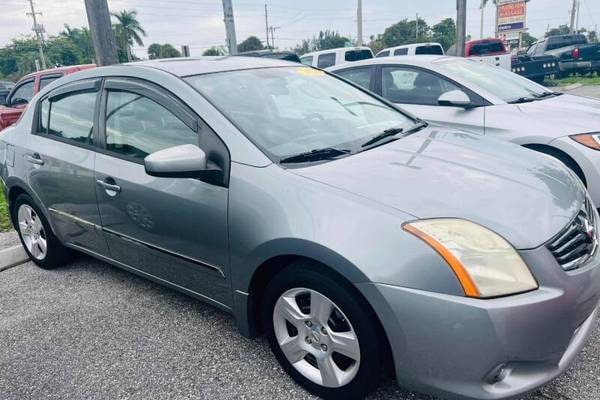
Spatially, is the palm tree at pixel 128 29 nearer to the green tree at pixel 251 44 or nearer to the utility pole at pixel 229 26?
the green tree at pixel 251 44

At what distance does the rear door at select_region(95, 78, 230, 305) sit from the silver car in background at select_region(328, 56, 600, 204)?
9.09 feet

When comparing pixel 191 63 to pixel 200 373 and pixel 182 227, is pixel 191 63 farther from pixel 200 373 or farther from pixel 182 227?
pixel 200 373

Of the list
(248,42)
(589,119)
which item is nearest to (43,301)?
(589,119)

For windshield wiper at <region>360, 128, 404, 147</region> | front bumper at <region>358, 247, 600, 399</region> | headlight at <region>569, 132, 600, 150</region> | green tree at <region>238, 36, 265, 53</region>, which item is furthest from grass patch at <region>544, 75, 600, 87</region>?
green tree at <region>238, 36, 265, 53</region>

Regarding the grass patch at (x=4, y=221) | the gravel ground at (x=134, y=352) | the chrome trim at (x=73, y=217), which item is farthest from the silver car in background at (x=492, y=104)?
the grass patch at (x=4, y=221)

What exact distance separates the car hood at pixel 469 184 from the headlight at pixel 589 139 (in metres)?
1.54

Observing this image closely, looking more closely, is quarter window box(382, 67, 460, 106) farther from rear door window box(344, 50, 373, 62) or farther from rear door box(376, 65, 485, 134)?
rear door window box(344, 50, 373, 62)

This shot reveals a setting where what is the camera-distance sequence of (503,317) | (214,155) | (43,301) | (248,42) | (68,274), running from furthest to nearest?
(248,42), (68,274), (43,301), (214,155), (503,317)

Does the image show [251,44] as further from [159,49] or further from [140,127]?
[140,127]

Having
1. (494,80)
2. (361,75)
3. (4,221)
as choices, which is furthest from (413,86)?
(4,221)

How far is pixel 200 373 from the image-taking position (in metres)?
2.47

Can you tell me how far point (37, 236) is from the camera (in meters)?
3.94

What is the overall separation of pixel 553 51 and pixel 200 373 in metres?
20.9

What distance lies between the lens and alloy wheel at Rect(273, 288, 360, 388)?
2049 mm
